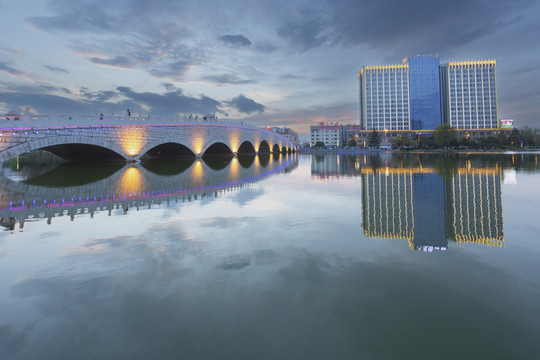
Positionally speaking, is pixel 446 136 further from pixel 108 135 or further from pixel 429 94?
pixel 108 135

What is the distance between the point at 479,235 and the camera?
252 inches

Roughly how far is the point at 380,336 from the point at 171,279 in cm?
284

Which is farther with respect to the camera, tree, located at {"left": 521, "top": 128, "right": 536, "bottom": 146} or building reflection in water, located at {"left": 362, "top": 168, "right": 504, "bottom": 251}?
tree, located at {"left": 521, "top": 128, "right": 536, "bottom": 146}

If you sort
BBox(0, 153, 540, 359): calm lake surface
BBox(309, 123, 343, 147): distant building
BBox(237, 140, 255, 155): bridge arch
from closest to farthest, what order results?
BBox(0, 153, 540, 359): calm lake surface → BBox(237, 140, 255, 155): bridge arch → BBox(309, 123, 343, 147): distant building

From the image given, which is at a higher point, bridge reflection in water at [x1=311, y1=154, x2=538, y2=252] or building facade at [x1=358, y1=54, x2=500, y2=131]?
building facade at [x1=358, y1=54, x2=500, y2=131]

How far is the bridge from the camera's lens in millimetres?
24406

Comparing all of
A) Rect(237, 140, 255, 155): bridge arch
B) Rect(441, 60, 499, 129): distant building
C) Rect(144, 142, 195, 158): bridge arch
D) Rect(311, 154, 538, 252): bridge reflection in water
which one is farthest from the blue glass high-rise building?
Rect(311, 154, 538, 252): bridge reflection in water

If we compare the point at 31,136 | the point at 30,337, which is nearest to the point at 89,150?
the point at 31,136

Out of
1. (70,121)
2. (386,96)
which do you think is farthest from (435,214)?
(386,96)

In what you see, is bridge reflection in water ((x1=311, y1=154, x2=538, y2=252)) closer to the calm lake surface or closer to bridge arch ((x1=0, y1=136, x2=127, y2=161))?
the calm lake surface

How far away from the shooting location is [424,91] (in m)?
120

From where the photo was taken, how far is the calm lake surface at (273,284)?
9.72 ft

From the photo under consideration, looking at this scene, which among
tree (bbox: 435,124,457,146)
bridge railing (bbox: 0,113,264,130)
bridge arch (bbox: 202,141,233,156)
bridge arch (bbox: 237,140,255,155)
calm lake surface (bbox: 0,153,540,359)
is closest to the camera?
calm lake surface (bbox: 0,153,540,359)

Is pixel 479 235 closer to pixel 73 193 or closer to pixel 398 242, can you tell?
pixel 398 242
